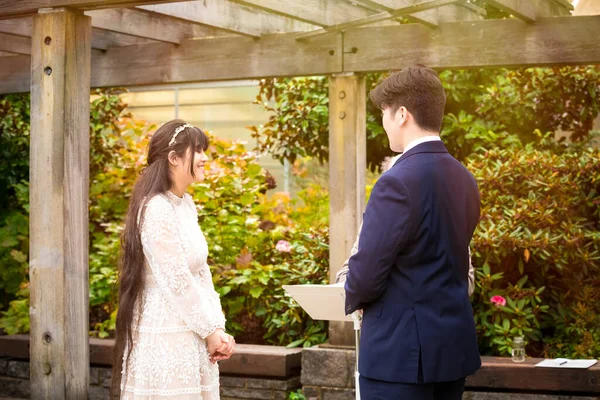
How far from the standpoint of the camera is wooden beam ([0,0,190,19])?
498 cm

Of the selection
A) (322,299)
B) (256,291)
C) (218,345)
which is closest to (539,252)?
(256,291)

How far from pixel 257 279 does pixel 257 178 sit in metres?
1.44

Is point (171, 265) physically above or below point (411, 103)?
below

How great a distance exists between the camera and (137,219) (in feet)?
12.7

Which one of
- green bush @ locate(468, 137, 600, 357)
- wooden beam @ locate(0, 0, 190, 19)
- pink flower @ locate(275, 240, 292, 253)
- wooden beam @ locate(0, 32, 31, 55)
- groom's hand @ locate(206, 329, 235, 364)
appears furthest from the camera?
pink flower @ locate(275, 240, 292, 253)

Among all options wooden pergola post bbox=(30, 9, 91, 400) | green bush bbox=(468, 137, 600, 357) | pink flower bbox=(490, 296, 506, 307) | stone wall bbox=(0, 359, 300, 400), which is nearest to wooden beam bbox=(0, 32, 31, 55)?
wooden pergola post bbox=(30, 9, 91, 400)

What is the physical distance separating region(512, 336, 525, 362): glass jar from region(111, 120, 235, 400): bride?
283cm

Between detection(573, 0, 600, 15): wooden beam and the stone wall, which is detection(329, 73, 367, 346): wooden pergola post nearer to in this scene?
the stone wall

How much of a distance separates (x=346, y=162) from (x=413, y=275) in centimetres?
356

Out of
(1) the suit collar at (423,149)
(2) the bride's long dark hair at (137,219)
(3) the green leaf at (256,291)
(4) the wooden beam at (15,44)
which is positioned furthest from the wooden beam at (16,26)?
(1) the suit collar at (423,149)

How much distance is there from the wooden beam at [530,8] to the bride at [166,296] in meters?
2.42

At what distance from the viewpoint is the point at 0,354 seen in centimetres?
769

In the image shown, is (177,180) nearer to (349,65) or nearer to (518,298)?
(349,65)

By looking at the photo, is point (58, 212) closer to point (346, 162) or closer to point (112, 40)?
point (346, 162)
